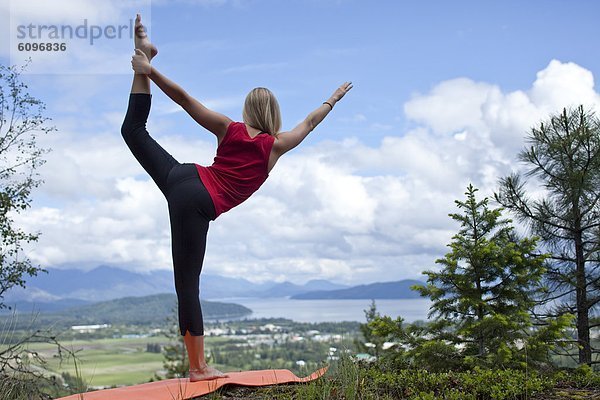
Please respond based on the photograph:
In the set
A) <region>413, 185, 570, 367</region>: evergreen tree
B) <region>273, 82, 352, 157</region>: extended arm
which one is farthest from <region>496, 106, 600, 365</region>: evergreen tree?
<region>273, 82, 352, 157</region>: extended arm

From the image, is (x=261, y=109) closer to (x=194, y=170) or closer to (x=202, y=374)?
(x=194, y=170)

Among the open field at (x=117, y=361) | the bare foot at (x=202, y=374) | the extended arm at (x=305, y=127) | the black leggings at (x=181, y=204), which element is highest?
the extended arm at (x=305, y=127)

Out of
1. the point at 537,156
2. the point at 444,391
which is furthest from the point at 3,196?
the point at 537,156

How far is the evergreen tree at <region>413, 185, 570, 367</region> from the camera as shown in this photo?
5.83 meters

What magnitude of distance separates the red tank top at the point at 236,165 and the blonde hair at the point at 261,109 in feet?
0.28

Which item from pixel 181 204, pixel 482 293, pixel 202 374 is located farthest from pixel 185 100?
pixel 482 293

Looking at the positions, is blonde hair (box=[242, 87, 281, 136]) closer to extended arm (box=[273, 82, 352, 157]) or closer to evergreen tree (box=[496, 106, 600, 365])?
extended arm (box=[273, 82, 352, 157])

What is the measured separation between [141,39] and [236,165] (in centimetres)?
104

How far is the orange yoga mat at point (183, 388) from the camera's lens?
152 inches

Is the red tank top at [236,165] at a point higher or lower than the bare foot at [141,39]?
lower

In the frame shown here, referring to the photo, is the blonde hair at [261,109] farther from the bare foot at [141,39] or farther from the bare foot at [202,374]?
the bare foot at [202,374]

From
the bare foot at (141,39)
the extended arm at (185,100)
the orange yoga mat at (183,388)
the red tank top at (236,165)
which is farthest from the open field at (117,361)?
the bare foot at (141,39)

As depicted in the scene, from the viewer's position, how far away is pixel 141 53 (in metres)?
4.04

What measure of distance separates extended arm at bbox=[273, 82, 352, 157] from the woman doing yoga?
3 cm
